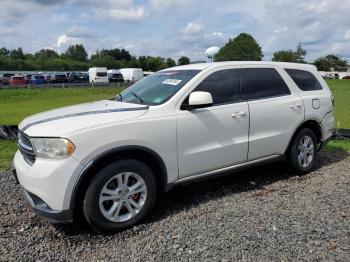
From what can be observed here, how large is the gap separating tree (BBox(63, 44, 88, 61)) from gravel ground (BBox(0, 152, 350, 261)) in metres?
143

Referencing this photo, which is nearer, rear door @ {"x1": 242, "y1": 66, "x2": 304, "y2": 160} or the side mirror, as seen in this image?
the side mirror

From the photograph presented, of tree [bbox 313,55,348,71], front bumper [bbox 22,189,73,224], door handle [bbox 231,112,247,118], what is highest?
tree [bbox 313,55,348,71]

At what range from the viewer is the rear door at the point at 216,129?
473 centimetres

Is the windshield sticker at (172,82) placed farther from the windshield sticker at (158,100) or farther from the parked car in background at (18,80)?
the parked car in background at (18,80)

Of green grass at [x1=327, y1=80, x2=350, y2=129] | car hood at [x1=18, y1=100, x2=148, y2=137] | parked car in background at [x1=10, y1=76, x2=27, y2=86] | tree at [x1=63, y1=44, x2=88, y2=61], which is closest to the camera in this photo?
car hood at [x1=18, y1=100, x2=148, y2=137]

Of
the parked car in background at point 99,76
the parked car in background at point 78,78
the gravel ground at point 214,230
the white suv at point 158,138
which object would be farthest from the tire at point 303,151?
the parked car in background at point 78,78

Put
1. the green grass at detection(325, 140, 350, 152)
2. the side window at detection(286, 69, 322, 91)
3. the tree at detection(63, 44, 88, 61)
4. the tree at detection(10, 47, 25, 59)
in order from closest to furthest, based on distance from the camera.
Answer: the side window at detection(286, 69, 322, 91) → the green grass at detection(325, 140, 350, 152) → the tree at detection(10, 47, 25, 59) → the tree at detection(63, 44, 88, 61)

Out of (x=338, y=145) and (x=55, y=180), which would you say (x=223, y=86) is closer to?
(x=55, y=180)

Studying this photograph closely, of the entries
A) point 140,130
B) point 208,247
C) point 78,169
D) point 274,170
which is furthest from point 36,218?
point 274,170

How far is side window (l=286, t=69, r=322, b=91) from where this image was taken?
6305 mm

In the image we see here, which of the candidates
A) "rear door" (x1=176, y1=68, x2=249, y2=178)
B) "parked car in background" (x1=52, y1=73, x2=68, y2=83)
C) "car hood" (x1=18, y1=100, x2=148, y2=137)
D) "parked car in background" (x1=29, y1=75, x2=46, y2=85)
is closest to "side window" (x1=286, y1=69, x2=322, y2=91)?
"rear door" (x1=176, y1=68, x2=249, y2=178)

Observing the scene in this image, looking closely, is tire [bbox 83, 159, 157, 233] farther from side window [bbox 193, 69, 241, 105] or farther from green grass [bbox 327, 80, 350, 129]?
green grass [bbox 327, 80, 350, 129]

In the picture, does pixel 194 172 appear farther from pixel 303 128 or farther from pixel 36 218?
pixel 303 128

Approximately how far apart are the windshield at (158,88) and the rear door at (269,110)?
3.03ft
